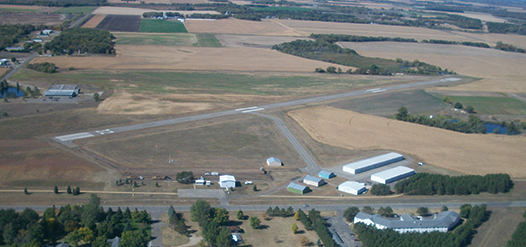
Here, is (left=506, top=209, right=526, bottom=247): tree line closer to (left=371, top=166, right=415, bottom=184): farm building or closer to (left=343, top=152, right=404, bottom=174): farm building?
(left=371, top=166, right=415, bottom=184): farm building

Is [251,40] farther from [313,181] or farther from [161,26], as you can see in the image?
[313,181]

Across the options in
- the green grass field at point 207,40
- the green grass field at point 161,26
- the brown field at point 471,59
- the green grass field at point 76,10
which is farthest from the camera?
the green grass field at point 76,10

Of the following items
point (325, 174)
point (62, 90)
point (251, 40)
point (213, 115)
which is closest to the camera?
point (325, 174)

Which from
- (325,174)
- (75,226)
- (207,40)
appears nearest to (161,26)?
(207,40)

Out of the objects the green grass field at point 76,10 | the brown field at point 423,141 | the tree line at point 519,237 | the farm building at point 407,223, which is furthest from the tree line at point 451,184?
the green grass field at point 76,10

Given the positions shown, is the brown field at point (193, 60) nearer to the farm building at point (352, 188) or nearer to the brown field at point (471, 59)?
the brown field at point (471, 59)

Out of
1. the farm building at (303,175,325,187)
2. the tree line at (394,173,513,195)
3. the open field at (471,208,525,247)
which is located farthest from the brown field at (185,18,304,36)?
the open field at (471,208,525,247)
